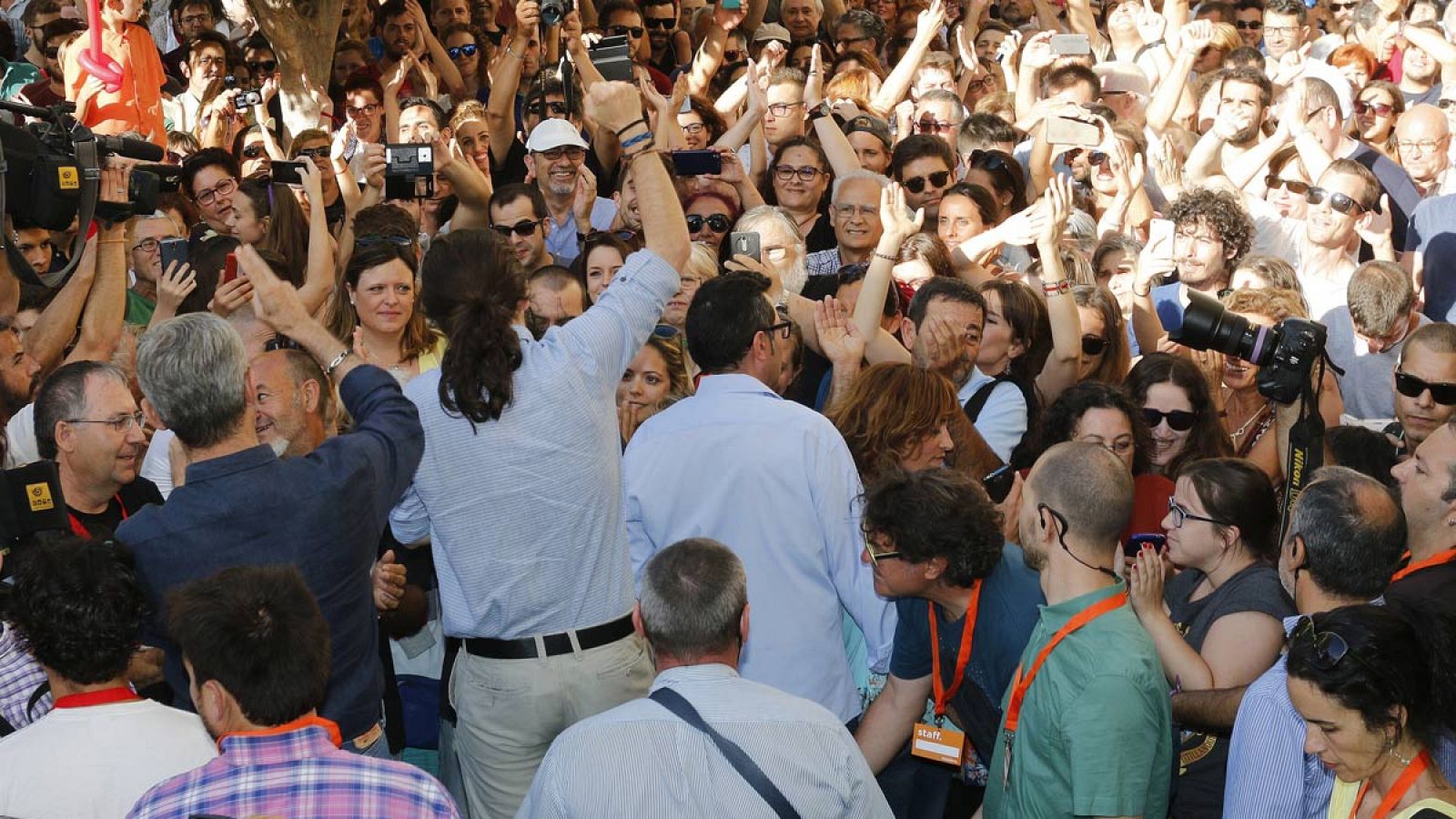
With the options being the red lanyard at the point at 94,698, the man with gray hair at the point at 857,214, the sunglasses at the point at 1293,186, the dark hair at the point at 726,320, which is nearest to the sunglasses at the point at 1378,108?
the sunglasses at the point at 1293,186

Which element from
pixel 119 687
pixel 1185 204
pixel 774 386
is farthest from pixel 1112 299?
pixel 119 687

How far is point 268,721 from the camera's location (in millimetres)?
2498

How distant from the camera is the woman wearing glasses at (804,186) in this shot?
22.2 ft

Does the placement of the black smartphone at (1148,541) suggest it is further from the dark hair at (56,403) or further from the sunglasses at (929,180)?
the sunglasses at (929,180)

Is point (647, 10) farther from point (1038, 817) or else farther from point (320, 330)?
point (1038, 817)

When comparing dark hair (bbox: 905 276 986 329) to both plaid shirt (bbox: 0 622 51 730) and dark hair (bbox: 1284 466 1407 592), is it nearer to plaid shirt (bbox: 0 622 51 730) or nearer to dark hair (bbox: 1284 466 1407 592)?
dark hair (bbox: 1284 466 1407 592)

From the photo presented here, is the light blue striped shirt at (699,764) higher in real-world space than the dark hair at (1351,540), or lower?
higher

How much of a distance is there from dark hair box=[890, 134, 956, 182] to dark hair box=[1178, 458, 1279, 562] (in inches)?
130

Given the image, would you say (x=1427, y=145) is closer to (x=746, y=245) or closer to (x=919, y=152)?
(x=919, y=152)

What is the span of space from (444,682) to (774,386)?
1169mm

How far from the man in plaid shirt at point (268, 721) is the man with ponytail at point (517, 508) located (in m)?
0.95

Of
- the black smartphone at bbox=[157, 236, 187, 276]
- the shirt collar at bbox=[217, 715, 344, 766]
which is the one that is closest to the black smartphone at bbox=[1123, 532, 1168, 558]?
the shirt collar at bbox=[217, 715, 344, 766]

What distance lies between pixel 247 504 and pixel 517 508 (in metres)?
0.67

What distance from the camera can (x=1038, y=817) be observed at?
3.19m
